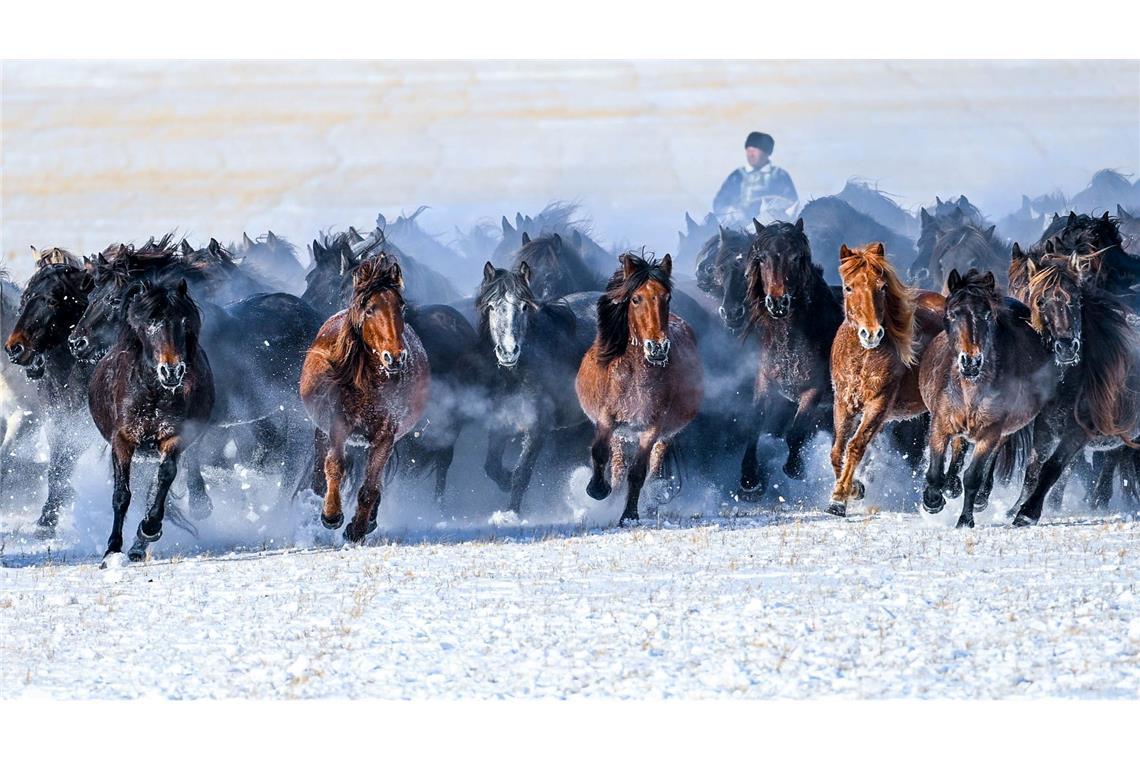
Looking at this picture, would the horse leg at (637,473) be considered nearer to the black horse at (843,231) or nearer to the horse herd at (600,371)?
the horse herd at (600,371)

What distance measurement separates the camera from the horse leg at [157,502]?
471 inches

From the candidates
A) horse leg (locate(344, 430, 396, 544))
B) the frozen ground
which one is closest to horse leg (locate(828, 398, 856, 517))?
the frozen ground

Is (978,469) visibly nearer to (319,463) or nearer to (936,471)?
(936,471)

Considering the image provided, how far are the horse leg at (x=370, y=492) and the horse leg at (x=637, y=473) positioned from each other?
1766mm

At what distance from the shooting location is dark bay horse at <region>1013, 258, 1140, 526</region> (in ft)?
41.7

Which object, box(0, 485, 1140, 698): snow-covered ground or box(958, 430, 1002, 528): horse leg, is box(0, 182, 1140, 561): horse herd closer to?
box(958, 430, 1002, 528): horse leg

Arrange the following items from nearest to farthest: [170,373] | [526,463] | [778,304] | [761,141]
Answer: [170,373] → [778,304] → [526,463] → [761,141]

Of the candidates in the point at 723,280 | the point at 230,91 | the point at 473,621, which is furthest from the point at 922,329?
the point at 230,91

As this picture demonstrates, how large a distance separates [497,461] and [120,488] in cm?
316

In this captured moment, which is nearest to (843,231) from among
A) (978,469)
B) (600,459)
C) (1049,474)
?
(1049,474)

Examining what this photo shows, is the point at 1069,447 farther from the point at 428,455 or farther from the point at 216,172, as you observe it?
the point at 216,172

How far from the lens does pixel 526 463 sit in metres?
13.9

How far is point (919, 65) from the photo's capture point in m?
16.5

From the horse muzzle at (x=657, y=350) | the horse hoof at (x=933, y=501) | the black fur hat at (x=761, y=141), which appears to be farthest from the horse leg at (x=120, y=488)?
the black fur hat at (x=761, y=141)
